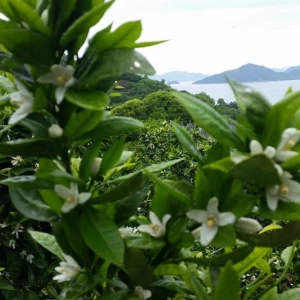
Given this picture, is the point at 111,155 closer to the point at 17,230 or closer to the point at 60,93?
the point at 60,93

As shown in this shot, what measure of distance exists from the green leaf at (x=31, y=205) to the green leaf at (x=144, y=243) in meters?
0.10

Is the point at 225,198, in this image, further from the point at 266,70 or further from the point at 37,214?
the point at 266,70

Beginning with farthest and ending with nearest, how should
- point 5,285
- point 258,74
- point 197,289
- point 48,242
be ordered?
point 258,74 < point 5,285 < point 48,242 < point 197,289

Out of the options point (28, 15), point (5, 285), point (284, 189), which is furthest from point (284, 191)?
point (5, 285)

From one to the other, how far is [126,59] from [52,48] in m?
0.09

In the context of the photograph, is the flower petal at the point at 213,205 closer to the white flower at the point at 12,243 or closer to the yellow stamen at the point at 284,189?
the yellow stamen at the point at 284,189

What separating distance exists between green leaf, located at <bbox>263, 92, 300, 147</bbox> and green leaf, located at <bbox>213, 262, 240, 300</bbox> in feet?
0.44

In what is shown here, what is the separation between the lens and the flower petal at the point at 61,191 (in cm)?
53

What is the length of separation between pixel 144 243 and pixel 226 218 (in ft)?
0.36

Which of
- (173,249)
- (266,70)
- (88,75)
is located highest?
(88,75)

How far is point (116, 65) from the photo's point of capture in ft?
1.68

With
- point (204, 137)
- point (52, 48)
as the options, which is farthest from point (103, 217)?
point (204, 137)

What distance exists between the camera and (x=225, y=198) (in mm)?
546

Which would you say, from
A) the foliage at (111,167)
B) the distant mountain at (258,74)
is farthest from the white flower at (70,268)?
the distant mountain at (258,74)
